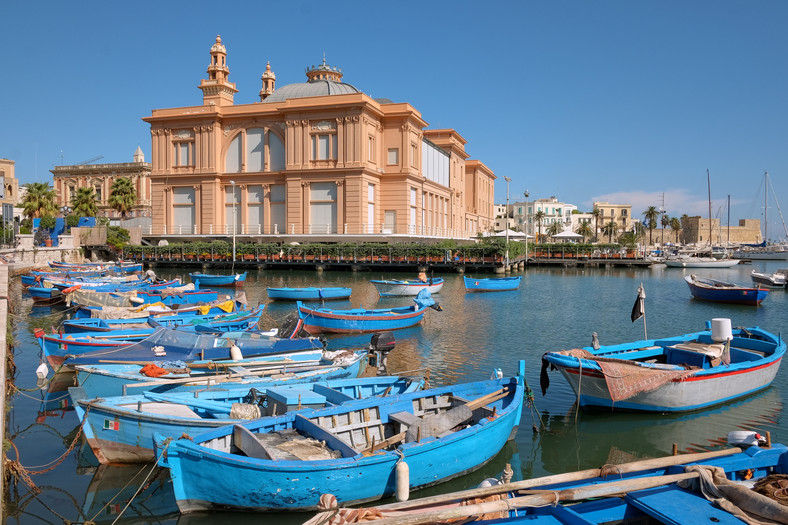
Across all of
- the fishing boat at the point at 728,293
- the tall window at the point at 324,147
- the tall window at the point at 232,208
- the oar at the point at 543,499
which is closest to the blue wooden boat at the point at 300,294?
the fishing boat at the point at 728,293

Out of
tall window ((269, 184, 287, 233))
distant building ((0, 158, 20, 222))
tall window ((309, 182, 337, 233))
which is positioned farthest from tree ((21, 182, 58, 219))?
tall window ((309, 182, 337, 233))

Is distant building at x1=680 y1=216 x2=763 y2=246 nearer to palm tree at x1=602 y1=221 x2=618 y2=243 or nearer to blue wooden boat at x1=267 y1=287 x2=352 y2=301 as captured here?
palm tree at x1=602 y1=221 x2=618 y2=243

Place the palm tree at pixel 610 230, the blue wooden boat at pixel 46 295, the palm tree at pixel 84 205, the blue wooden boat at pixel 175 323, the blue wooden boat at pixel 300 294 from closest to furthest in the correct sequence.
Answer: the blue wooden boat at pixel 175 323 → the blue wooden boat at pixel 46 295 → the blue wooden boat at pixel 300 294 → the palm tree at pixel 84 205 → the palm tree at pixel 610 230

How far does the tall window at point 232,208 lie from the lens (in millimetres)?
64438

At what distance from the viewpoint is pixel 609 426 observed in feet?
41.7

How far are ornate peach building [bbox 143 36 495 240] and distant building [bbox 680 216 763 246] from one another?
99987mm

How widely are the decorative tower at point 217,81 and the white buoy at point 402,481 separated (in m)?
68.8

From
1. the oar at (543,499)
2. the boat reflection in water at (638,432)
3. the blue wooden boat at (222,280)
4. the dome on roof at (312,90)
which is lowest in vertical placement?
the boat reflection in water at (638,432)

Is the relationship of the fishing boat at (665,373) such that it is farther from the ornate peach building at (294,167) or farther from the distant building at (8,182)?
the distant building at (8,182)

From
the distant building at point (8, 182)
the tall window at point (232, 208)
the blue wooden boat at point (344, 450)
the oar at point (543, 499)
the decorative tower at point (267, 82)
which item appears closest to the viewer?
the oar at point (543, 499)

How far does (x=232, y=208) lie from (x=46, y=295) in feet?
113

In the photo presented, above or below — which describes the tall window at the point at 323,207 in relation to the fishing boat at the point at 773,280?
above

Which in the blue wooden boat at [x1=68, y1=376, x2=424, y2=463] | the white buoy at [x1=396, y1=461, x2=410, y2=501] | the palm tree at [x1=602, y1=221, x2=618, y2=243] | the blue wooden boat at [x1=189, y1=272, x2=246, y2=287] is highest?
the palm tree at [x1=602, y1=221, x2=618, y2=243]

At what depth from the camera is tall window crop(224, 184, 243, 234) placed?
64438 millimetres
